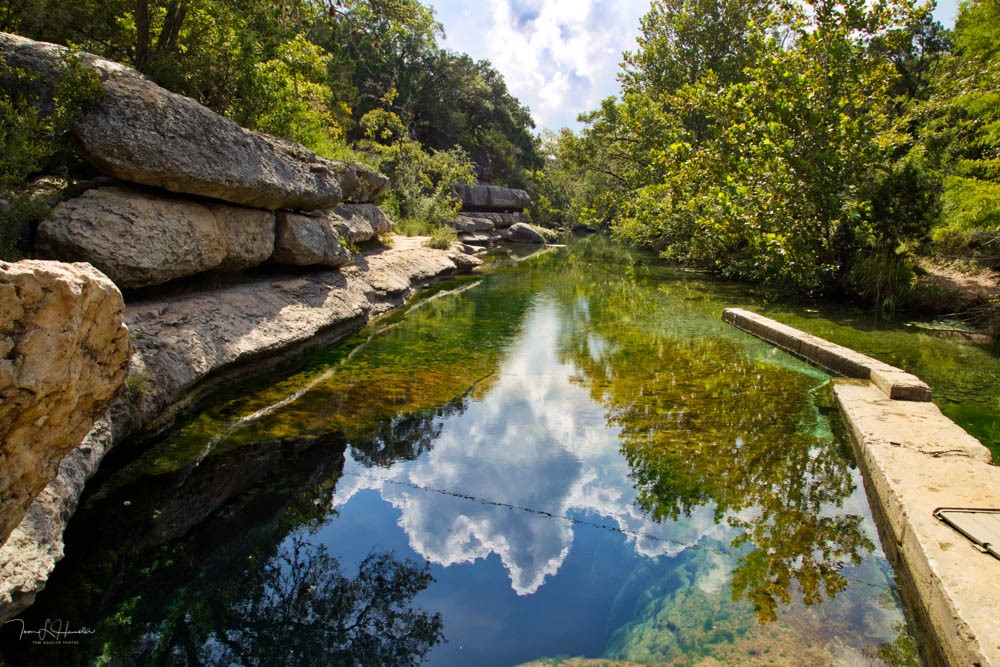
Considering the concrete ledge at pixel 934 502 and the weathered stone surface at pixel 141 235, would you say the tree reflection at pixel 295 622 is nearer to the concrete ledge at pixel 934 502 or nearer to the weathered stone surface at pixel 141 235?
the concrete ledge at pixel 934 502

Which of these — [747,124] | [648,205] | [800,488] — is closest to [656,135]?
[648,205]

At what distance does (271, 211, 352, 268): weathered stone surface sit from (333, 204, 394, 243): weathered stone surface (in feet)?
5.28

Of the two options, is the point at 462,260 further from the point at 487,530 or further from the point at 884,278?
the point at 487,530

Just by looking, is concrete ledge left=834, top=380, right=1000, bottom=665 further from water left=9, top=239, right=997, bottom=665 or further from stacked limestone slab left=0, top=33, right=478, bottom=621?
stacked limestone slab left=0, top=33, right=478, bottom=621

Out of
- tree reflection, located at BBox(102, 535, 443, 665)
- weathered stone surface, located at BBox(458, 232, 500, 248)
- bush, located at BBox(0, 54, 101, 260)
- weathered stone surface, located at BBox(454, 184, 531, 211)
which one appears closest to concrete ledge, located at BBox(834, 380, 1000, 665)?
tree reflection, located at BBox(102, 535, 443, 665)

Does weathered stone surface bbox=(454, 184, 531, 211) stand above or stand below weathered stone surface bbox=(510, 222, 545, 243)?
above

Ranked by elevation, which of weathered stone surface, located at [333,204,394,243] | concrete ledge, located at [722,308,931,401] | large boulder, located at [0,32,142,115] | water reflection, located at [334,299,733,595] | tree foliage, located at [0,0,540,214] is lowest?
water reflection, located at [334,299,733,595]

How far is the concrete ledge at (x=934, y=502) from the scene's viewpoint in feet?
7.22

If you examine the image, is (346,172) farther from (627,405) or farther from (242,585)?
(242,585)

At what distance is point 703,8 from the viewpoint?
23484 mm

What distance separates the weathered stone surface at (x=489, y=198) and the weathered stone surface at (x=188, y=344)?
2121 cm

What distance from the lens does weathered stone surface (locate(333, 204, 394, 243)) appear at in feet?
34.6

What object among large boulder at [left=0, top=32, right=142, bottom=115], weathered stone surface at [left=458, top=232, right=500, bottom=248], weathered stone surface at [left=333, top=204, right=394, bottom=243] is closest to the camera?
large boulder at [left=0, top=32, right=142, bottom=115]

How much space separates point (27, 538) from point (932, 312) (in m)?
11.9
